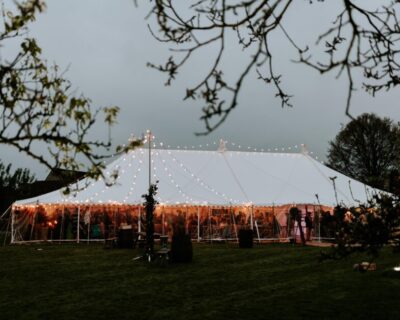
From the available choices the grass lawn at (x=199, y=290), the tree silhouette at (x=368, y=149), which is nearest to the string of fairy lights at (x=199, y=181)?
the grass lawn at (x=199, y=290)

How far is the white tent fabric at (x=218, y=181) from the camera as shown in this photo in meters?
20.1

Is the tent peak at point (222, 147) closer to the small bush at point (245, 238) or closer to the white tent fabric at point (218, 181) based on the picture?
the white tent fabric at point (218, 181)

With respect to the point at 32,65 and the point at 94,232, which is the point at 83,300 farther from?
the point at 94,232

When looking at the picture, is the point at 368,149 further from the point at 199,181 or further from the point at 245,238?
the point at 245,238

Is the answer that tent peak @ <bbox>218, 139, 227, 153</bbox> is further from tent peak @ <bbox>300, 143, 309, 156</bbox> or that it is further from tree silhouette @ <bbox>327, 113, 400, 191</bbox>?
tree silhouette @ <bbox>327, 113, 400, 191</bbox>

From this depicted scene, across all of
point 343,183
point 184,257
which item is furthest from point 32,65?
point 343,183

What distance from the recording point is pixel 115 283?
8797 millimetres

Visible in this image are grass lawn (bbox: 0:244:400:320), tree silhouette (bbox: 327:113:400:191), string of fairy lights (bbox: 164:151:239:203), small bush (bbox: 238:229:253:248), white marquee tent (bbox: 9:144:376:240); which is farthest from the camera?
tree silhouette (bbox: 327:113:400:191)

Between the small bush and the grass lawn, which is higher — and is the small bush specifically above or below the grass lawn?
above

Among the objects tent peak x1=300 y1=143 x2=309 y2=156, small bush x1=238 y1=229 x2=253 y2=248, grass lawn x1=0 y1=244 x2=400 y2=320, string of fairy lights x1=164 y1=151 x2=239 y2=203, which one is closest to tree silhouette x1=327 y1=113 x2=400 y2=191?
tent peak x1=300 y1=143 x2=309 y2=156

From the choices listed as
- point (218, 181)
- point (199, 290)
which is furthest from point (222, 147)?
point (199, 290)

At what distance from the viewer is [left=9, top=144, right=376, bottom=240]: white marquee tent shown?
65.7ft

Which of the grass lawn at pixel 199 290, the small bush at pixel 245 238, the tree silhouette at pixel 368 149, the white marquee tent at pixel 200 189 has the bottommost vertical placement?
the grass lawn at pixel 199 290

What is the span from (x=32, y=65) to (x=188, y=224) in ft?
57.4
